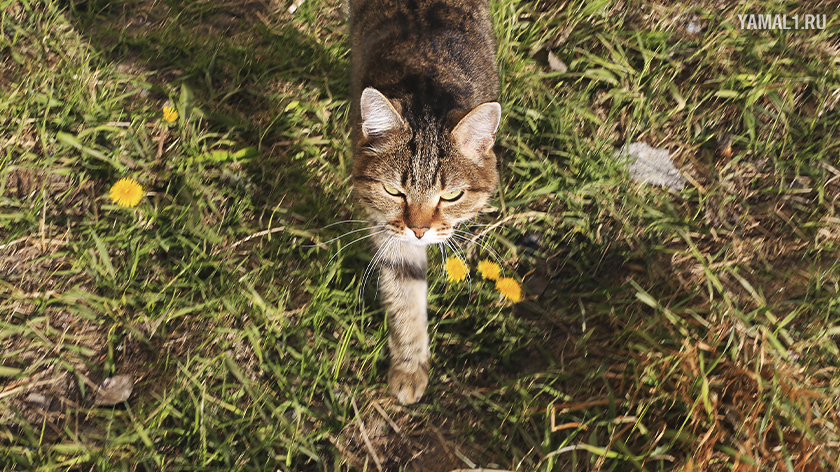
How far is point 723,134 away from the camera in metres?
2.98

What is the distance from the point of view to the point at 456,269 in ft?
8.36

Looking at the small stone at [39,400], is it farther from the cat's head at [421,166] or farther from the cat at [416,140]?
the cat's head at [421,166]

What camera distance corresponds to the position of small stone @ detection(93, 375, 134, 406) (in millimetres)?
2270

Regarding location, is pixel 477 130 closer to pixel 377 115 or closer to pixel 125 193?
pixel 377 115

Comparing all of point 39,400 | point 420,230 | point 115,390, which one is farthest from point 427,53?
point 39,400

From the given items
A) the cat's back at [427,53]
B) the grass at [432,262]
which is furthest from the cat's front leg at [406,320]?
the cat's back at [427,53]

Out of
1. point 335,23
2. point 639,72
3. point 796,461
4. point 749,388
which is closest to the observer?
point 796,461

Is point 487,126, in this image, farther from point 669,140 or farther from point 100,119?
point 100,119

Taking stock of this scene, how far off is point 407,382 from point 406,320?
284 millimetres

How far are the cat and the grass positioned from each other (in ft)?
0.69

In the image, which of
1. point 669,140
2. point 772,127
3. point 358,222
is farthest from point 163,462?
point 772,127

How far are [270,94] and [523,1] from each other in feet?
5.94

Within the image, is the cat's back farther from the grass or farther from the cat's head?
the grass

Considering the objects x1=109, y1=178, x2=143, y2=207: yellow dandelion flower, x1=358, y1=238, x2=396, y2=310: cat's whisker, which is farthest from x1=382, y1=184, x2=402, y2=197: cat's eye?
x1=109, y1=178, x2=143, y2=207: yellow dandelion flower
